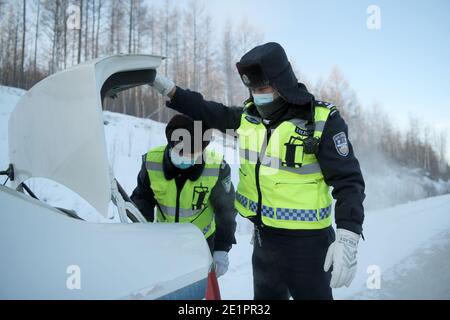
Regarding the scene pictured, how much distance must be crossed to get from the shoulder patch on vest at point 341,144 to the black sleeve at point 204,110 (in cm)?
74

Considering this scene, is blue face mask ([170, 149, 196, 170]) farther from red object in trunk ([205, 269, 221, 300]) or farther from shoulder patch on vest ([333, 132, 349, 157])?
red object in trunk ([205, 269, 221, 300])

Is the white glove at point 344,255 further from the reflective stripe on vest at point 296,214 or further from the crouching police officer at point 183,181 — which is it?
the crouching police officer at point 183,181

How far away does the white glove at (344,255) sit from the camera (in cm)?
173

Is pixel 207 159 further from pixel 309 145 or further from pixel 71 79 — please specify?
pixel 71 79

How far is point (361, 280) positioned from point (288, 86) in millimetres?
2932

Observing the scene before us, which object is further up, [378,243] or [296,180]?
[296,180]

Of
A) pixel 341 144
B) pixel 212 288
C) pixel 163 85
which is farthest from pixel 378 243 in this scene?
pixel 212 288

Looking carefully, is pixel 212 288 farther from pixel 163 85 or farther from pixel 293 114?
pixel 163 85

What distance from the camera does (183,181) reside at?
2400 millimetres

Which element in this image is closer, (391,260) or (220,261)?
(220,261)

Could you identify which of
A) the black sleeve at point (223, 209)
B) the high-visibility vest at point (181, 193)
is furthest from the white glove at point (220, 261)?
the high-visibility vest at point (181, 193)

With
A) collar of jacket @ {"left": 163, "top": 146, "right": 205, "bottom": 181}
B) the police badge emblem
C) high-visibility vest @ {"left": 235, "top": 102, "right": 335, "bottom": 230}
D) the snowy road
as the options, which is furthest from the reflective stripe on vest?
the snowy road

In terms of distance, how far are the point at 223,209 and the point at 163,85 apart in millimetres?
1118

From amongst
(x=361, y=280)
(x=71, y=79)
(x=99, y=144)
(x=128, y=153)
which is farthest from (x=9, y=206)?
(x=128, y=153)
